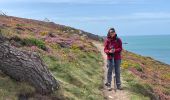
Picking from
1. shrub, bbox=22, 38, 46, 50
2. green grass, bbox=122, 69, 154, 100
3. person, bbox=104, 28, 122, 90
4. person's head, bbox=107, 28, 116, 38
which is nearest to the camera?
person's head, bbox=107, 28, 116, 38

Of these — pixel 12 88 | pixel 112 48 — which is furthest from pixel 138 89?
pixel 12 88

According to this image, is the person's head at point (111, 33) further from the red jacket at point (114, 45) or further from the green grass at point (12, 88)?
the green grass at point (12, 88)

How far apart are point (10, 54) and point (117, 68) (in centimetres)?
745

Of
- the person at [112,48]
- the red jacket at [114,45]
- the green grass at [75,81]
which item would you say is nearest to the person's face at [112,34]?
the person at [112,48]

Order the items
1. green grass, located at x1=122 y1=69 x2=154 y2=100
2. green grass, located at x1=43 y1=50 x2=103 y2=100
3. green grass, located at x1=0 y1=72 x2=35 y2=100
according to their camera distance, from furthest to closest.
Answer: green grass, located at x1=122 y1=69 x2=154 y2=100 < green grass, located at x1=43 y1=50 x2=103 y2=100 < green grass, located at x1=0 y1=72 x2=35 y2=100

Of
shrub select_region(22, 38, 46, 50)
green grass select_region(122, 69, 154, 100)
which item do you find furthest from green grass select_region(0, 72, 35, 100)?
shrub select_region(22, 38, 46, 50)

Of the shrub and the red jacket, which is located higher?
the red jacket

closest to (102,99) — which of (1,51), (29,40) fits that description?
(1,51)

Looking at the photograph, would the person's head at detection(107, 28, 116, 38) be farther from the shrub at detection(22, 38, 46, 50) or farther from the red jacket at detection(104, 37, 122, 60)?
the shrub at detection(22, 38, 46, 50)

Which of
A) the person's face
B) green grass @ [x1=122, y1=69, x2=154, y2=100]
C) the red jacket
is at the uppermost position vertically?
the person's face

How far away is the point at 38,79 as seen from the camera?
1727 cm

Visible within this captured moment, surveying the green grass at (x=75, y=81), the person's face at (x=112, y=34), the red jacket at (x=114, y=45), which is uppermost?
the person's face at (x=112, y=34)

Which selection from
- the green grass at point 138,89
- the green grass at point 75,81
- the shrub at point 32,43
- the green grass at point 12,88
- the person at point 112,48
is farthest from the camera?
the shrub at point 32,43

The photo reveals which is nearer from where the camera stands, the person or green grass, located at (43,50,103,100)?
green grass, located at (43,50,103,100)
